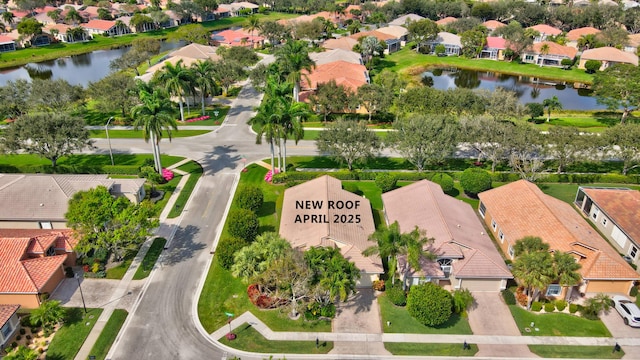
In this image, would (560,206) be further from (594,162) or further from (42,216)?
(42,216)

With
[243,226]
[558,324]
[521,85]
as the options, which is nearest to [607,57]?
[521,85]

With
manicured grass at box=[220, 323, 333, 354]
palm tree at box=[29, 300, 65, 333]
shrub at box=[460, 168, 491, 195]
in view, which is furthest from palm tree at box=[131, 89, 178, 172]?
shrub at box=[460, 168, 491, 195]

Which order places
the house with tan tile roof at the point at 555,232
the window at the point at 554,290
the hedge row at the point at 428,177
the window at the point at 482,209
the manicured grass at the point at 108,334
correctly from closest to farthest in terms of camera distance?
the manicured grass at the point at 108,334
the window at the point at 554,290
the house with tan tile roof at the point at 555,232
the window at the point at 482,209
the hedge row at the point at 428,177

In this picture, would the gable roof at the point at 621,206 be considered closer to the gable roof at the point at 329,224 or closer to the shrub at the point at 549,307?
the shrub at the point at 549,307

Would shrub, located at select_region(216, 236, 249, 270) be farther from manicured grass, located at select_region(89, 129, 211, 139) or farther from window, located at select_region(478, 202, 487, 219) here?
manicured grass, located at select_region(89, 129, 211, 139)

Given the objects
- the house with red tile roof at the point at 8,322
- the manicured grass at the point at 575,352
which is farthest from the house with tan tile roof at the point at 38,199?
the manicured grass at the point at 575,352
